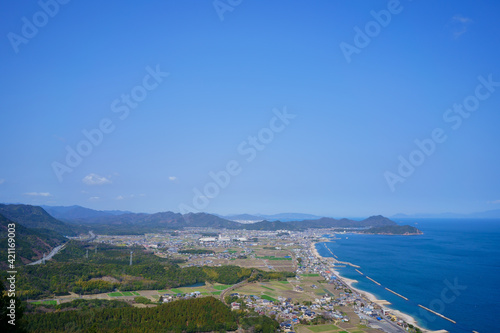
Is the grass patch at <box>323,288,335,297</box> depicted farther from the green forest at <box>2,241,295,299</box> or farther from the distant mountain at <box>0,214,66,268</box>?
the distant mountain at <box>0,214,66,268</box>

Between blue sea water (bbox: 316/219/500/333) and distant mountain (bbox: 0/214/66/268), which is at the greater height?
distant mountain (bbox: 0/214/66/268)

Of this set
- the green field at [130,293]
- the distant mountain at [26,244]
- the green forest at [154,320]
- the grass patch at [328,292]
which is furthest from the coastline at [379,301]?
the distant mountain at [26,244]

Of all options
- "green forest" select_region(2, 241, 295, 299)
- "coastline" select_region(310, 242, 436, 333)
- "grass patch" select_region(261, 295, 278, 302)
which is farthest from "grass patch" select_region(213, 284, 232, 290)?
"coastline" select_region(310, 242, 436, 333)

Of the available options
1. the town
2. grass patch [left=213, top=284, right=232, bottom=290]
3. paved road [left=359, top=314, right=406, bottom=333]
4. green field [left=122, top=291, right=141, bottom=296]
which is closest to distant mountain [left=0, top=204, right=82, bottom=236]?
the town

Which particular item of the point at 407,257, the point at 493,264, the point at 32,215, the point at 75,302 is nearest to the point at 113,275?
the point at 75,302

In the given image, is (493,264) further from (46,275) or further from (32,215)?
(32,215)

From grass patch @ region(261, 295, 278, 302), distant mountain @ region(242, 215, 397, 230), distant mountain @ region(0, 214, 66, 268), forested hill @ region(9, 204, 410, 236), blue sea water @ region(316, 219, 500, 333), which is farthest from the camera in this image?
distant mountain @ region(242, 215, 397, 230)

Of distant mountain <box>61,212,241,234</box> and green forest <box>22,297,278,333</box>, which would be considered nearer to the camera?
green forest <box>22,297,278,333</box>

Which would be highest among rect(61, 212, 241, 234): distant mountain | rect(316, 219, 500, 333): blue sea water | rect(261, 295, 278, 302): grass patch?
rect(61, 212, 241, 234): distant mountain

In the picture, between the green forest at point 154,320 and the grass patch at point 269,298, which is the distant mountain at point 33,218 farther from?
the grass patch at point 269,298

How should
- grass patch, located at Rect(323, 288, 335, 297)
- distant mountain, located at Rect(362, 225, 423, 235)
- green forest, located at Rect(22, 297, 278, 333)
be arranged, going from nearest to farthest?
green forest, located at Rect(22, 297, 278, 333) → grass patch, located at Rect(323, 288, 335, 297) → distant mountain, located at Rect(362, 225, 423, 235)
